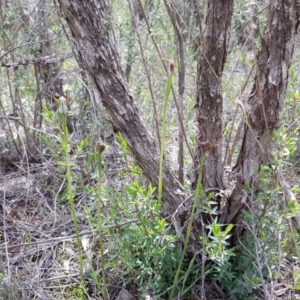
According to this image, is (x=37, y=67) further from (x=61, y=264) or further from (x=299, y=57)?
(x=299, y=57)

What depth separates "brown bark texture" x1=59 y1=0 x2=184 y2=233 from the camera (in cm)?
130

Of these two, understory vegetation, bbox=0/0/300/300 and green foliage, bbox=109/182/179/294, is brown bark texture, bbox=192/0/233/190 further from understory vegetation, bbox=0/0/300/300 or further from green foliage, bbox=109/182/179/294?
green foliage, bbox=109/182/179/294

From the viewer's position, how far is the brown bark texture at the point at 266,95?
124cm

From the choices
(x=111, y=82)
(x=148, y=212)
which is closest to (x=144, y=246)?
(x=148, y=212)

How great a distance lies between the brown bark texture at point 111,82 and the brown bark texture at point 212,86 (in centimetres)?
11

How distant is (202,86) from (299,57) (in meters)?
1.08

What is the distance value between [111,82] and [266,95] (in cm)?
44

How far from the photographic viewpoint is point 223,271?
1.41 meters

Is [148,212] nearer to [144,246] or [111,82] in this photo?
[144,246]

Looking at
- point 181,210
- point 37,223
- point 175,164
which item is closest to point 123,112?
point 181,210

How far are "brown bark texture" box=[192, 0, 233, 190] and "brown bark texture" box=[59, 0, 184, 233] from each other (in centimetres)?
11

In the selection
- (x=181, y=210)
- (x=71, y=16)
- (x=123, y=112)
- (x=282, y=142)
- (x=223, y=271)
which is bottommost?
(x=223, y=271)

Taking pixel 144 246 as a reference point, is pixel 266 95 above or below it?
above

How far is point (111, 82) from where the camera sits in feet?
4.49
